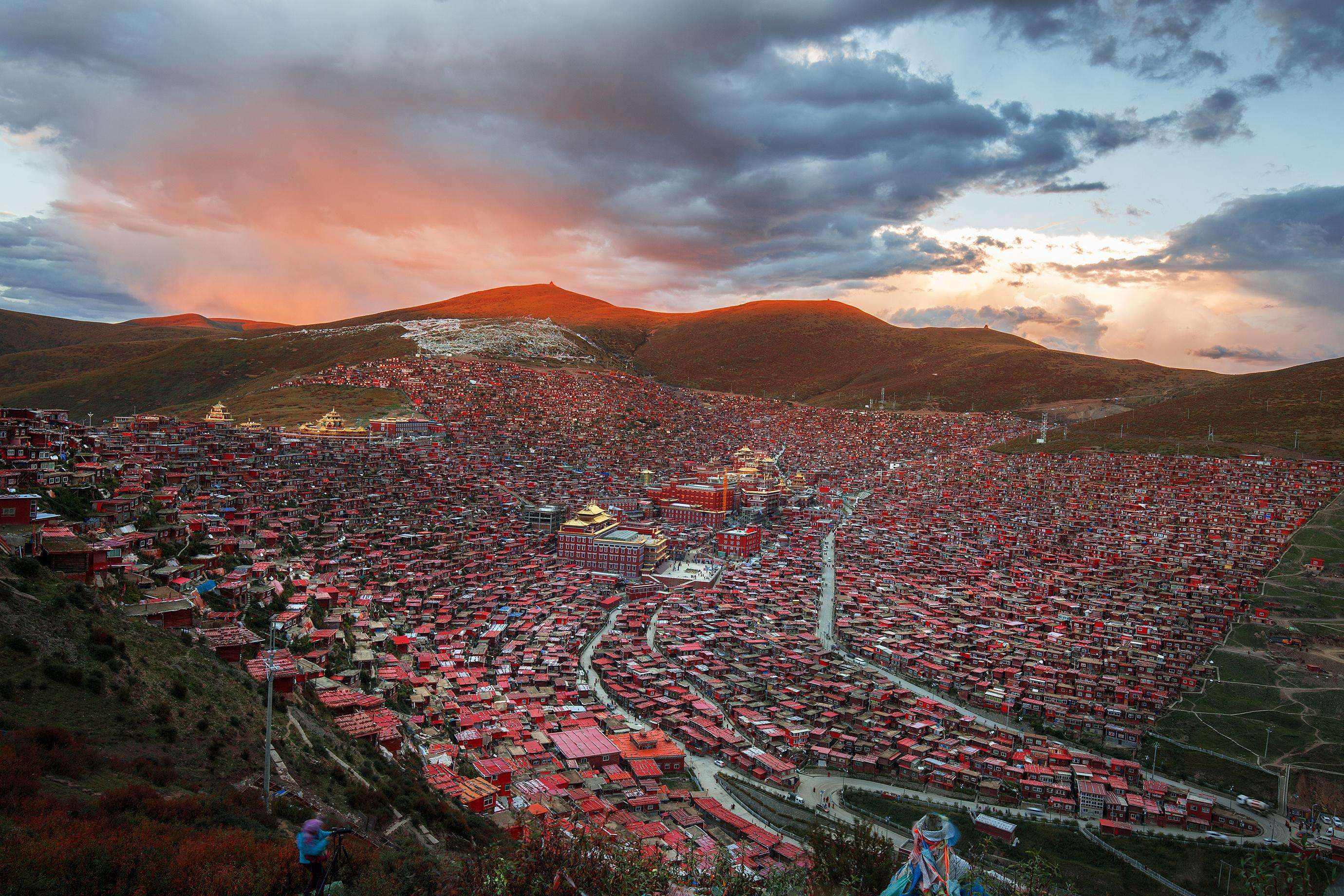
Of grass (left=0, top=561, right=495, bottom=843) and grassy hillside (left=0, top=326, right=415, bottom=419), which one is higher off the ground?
grassy hillside (left=0, top=326, right=415, bottom=419)

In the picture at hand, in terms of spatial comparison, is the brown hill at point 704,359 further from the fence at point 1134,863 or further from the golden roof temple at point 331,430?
the fence at point 1134,863

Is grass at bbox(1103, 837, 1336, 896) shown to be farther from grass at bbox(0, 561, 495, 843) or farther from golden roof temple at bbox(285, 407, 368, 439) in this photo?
golden roof temple at bbox(285, 407, 368, 439)

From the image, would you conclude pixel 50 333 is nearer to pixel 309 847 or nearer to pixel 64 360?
pixel 64 360

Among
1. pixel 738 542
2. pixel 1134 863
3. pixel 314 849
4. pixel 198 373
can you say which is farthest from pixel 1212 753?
pixel 198 373

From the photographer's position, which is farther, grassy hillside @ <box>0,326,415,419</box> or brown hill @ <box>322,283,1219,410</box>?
brown hill @ <box>322,283,1219,410</box>

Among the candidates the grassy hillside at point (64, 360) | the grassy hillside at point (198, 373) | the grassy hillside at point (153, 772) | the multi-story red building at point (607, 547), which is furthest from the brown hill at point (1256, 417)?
the grassy hillside at point (64, 360)

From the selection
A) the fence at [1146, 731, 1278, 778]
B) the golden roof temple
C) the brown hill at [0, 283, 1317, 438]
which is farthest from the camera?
the brown hill at [0, 283, 1317, 438]

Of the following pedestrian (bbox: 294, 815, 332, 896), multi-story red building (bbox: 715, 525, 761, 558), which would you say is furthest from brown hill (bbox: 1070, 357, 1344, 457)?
pedestrian (bbox: 294, 815, 332, 896)
